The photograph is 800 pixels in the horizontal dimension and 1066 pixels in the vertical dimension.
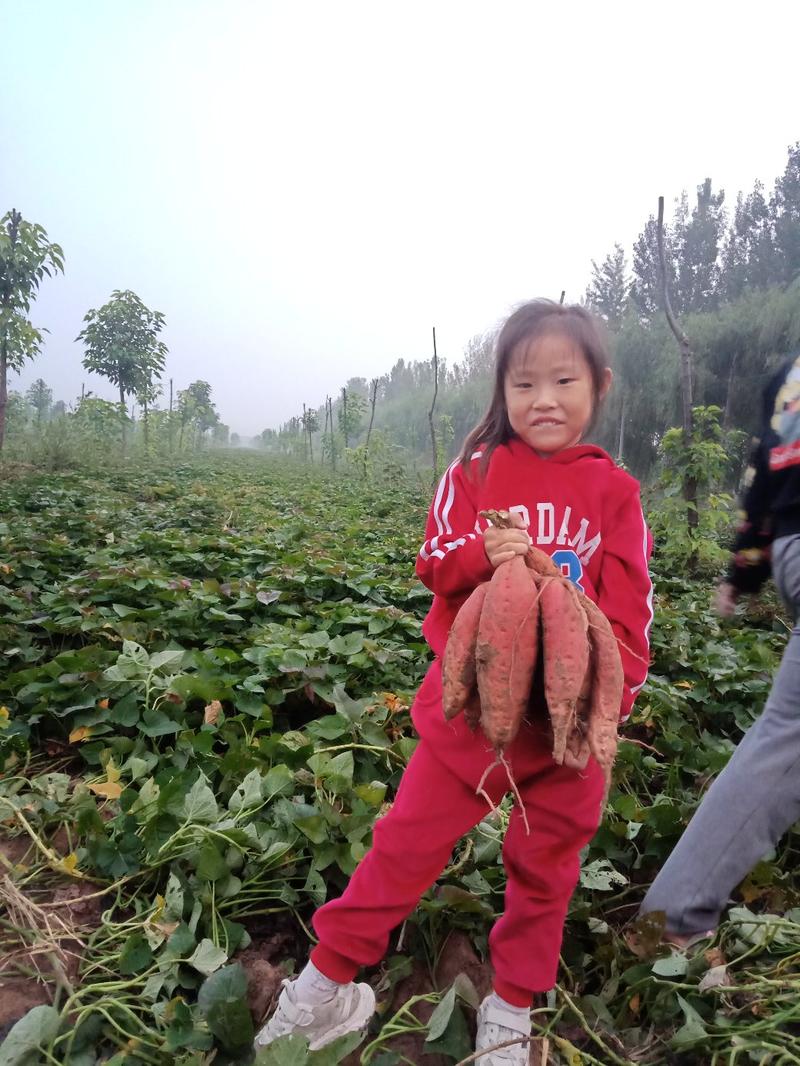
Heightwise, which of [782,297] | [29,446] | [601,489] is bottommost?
[601,489]

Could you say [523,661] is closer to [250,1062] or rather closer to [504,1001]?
[504,1001]

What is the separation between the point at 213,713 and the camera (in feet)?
7.71

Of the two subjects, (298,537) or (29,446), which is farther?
(29,446)

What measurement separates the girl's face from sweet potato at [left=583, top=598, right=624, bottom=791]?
16.7 inches

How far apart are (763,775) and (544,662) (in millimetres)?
846

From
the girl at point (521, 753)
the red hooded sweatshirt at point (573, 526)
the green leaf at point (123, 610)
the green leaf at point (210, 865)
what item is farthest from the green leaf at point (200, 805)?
the green leaf at point (123, 610)

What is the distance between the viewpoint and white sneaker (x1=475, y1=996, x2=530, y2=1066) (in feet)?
4.14

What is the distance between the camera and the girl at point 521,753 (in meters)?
1.22

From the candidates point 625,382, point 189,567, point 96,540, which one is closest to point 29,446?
point 96,540

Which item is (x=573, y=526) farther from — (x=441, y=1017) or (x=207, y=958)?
(x=207, y=958)

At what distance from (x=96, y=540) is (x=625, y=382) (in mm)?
23776

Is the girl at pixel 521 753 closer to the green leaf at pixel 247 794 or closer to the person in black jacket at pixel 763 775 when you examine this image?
the person in black jacket at pixel 763 775

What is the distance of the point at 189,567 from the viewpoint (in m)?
4.56

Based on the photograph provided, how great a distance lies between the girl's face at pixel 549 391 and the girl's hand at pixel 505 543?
0.26 m
